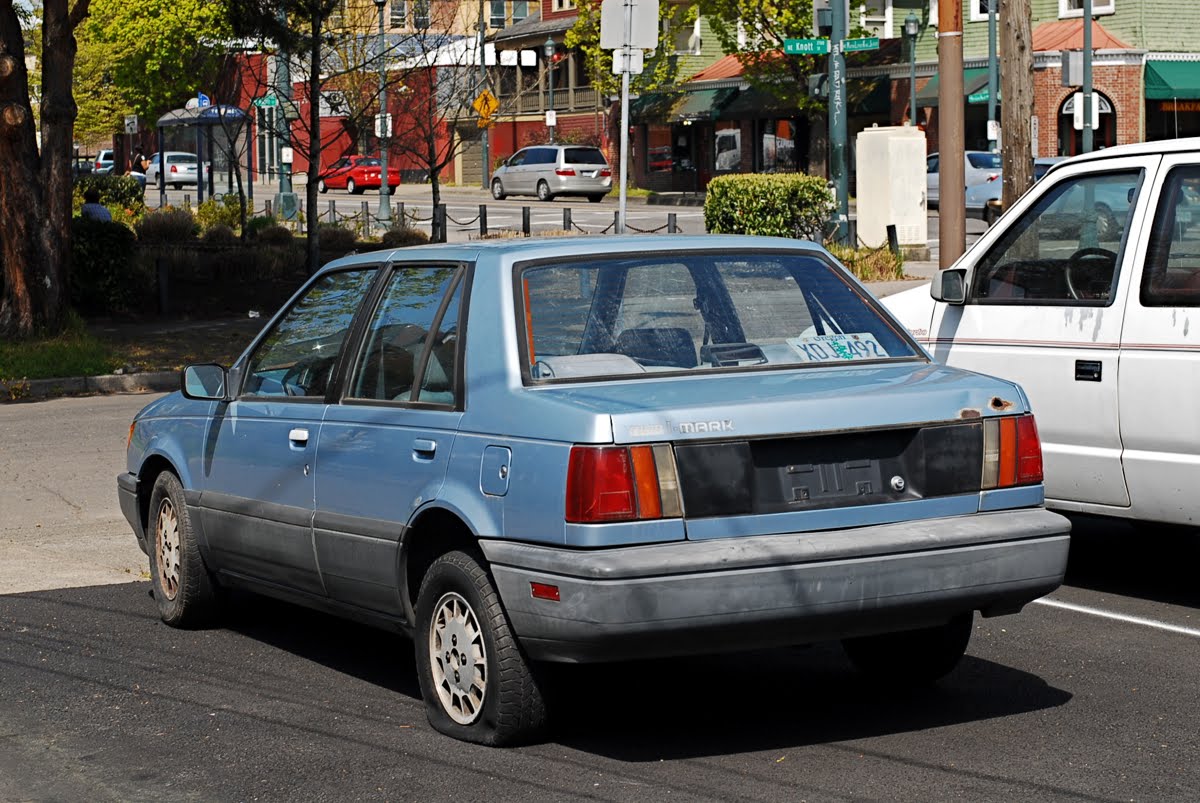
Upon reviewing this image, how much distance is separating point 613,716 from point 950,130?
30.1 feet

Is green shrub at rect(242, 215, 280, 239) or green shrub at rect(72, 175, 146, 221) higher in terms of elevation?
green shrub at rect(72, 175, 146, 221)

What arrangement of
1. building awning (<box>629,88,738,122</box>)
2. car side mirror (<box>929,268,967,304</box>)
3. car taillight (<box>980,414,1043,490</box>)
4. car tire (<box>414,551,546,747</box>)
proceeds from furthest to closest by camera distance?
building awning (<box>629,88,738,122</box>), car side mirror (<box>929,268,967,304</box>), car taillight (<box>980,414,1043,490</box>), car tire (<box>414,551,546,747</box>)

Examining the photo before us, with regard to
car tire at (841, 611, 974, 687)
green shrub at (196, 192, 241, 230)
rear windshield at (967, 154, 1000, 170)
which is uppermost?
rear windshield at (967, 154, 1000, 170)

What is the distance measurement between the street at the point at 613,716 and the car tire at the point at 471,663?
98mm

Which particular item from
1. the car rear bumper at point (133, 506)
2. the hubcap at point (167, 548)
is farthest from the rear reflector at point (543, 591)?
the car rear bumper at point (133, 506)

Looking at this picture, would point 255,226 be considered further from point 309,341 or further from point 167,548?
point 309,341

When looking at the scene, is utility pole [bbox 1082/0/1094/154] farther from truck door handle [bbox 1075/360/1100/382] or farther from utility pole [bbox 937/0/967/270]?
truck door handle [bbox 1075/360/1100/382]

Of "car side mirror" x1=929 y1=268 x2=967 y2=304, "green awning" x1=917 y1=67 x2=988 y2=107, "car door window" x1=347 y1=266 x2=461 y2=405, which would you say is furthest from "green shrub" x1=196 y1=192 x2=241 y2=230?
"green awning" x1=917 y1=67 x2=988 y2=107

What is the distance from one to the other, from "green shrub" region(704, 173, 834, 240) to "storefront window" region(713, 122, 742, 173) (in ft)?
118

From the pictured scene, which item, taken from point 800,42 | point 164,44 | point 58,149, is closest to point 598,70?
point 164,44

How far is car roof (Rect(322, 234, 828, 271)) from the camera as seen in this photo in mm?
6172

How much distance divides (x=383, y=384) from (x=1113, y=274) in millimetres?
3569

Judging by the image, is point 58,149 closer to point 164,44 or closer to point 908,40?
point 908,40

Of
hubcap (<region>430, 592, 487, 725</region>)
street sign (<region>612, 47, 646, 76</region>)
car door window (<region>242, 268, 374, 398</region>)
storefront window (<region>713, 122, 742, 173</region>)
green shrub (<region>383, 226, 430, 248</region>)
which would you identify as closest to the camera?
hubcap (<region>430, 592, 487, 725</region>)
